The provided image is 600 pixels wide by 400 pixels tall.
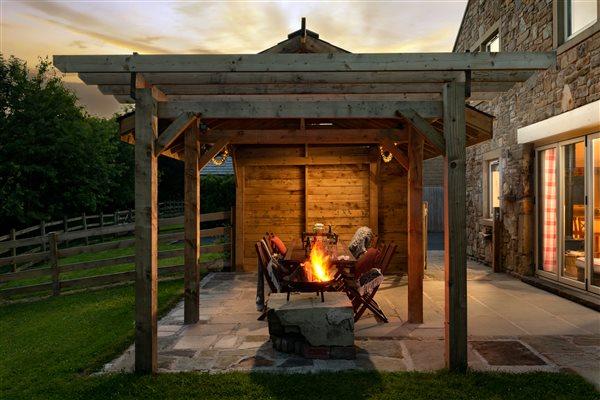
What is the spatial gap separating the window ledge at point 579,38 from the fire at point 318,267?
5.07 m

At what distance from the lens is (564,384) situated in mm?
4117

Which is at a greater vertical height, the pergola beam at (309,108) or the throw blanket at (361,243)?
the pergola beam at (309,108)

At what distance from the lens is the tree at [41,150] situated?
16.8 m

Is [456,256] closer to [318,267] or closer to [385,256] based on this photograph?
[318,267]

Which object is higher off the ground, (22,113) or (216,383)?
(22,113)

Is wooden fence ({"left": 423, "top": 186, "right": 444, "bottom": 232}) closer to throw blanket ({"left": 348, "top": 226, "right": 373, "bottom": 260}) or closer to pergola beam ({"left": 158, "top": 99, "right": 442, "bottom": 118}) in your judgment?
throw blanket ({"left": 348, "top": 226, "right": 373, "bottom": 260})

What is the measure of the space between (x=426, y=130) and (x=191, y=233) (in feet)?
11.1

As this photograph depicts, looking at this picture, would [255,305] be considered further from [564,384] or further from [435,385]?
[564,384]

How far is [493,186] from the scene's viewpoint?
11805mm

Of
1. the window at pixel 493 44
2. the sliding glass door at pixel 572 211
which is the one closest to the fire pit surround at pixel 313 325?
the sliding glass door at pixel 572 211

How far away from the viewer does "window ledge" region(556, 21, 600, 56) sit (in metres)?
7.01

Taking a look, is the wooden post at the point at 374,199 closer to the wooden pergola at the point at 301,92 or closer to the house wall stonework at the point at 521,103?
the house wall stonework at the point at 521,103

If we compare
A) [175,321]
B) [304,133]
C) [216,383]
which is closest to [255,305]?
[175,321]

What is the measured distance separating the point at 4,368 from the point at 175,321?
2.03 metres
